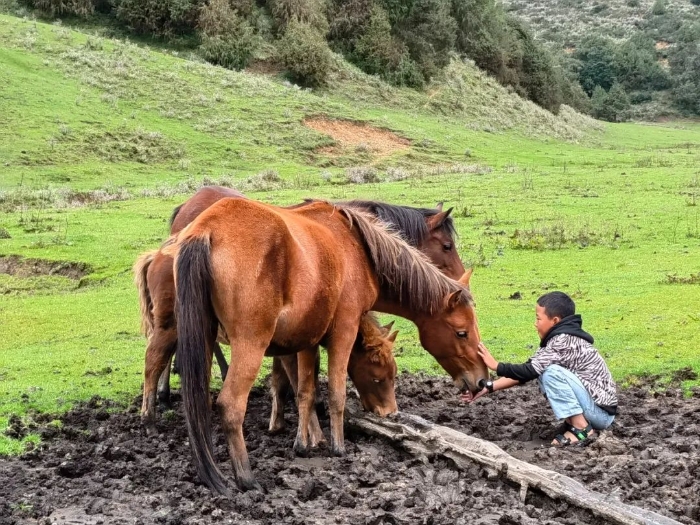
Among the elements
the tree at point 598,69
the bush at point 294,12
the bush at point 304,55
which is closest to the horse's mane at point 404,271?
the bush at point 304,55

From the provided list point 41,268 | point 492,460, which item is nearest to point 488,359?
point 492,460

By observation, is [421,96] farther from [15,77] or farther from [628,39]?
[628,39]

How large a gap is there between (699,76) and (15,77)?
65.7 meters

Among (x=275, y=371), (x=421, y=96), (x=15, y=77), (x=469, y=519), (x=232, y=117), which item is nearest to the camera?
(x=469, y=519)

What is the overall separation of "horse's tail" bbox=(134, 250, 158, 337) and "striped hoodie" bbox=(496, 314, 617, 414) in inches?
144

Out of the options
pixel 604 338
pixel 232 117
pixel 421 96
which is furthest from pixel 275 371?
pixel 421 96

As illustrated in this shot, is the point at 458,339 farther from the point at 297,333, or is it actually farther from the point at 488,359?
the point at 297,333

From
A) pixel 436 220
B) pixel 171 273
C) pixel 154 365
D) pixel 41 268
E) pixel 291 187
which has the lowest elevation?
pixel 41 268

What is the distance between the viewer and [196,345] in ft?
17.9

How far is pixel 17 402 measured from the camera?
8406 mm

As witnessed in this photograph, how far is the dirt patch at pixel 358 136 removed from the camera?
116 ft

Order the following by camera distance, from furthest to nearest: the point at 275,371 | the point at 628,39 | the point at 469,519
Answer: the point at 628,39
the point at 275,371
the point at 469,519

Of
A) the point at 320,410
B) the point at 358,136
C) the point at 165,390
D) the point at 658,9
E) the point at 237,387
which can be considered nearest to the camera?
the point at 237,387

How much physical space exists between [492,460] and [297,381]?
2.10 metres
